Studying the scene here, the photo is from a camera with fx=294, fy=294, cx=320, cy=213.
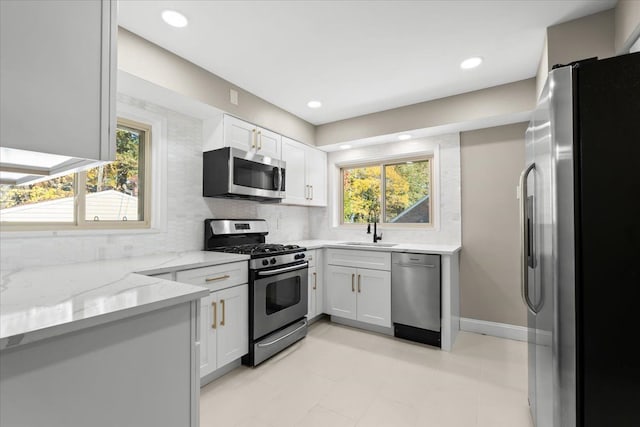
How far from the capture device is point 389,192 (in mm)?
3914

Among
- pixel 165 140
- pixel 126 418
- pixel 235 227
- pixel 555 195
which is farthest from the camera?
pixel 235 227

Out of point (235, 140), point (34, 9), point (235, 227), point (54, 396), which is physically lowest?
point (54, 396)

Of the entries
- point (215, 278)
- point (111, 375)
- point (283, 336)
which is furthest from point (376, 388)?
point (111, 375)

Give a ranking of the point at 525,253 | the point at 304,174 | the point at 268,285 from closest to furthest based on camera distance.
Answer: the point at 525,253, the point at 268,285, the point at 304,174

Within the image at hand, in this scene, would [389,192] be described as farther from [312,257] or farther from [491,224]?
[312,257]

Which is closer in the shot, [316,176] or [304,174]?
[304,174]

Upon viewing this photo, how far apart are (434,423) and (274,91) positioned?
117 inches

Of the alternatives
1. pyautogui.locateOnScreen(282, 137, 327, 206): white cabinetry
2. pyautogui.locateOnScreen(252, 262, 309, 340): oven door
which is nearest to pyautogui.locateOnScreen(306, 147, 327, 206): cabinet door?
pyautogui.locateOnScreen(282, 137, 327, 206): white cabinetry

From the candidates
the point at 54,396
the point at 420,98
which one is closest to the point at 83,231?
the point at 54,396

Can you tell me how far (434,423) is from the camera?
5.83 ft

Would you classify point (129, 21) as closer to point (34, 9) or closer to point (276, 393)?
point (34, 9)

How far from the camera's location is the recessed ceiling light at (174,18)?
1.84 m

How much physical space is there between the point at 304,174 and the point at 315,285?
4.57 ft

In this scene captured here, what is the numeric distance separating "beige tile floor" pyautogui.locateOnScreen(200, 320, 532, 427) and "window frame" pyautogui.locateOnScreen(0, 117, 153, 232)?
140cm
